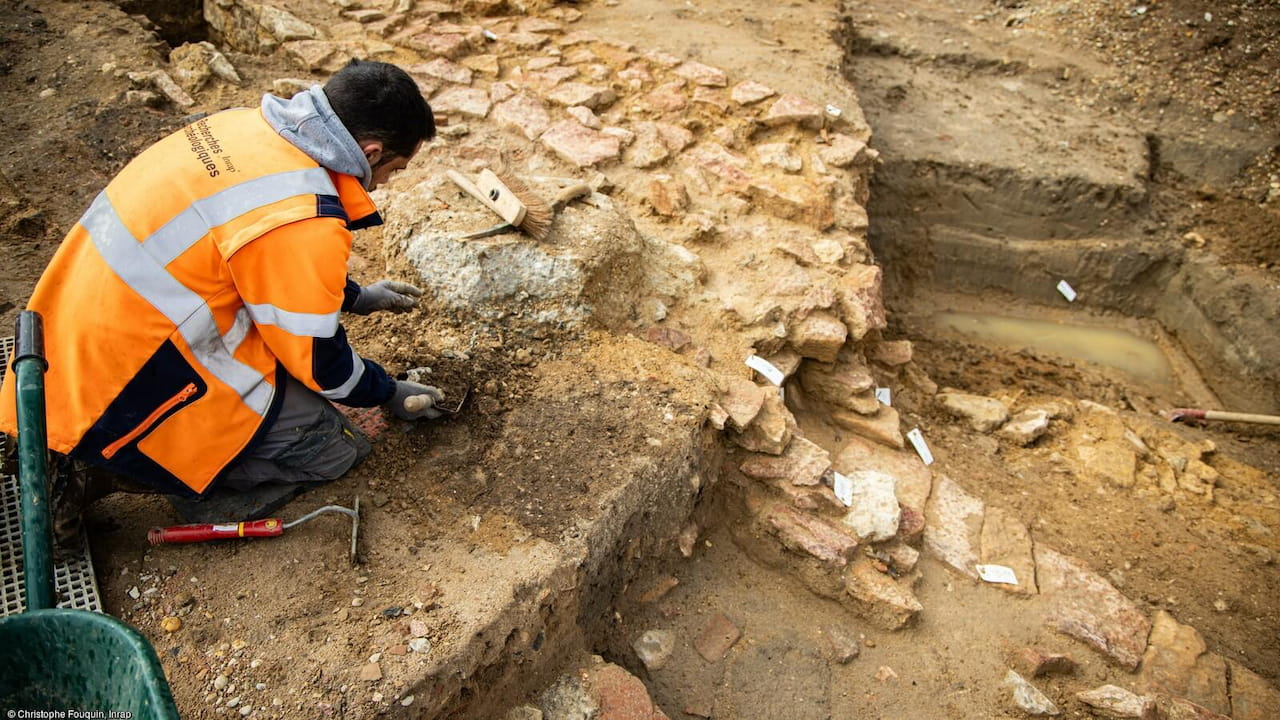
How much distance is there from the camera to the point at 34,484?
157cm

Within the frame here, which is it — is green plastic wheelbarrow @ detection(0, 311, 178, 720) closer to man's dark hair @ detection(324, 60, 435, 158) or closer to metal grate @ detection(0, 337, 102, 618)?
metal grate @ detection(0, 337, 102, 618)

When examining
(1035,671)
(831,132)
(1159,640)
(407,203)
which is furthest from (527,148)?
(1159,640)

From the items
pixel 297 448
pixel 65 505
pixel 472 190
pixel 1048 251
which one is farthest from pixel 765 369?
pixel 1048 251

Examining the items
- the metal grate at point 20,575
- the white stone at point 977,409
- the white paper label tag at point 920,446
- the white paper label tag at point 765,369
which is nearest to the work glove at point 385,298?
the metal grate at point 20,575

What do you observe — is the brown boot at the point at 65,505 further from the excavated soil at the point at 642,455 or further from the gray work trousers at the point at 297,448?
the gray work trousers at the point at 297,448

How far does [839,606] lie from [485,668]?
142cm

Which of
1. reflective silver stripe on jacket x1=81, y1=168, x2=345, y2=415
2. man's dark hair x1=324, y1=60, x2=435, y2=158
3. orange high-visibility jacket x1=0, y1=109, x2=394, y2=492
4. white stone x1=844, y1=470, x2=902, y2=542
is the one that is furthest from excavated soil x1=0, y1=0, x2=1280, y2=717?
man's dark hair x1=324, y1=60, x2=435, y2=158

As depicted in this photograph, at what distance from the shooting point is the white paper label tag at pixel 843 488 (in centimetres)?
295

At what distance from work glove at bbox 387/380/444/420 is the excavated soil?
97mm

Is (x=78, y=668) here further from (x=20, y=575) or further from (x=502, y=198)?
(x=502, y=198)

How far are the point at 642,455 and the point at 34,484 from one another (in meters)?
1.58

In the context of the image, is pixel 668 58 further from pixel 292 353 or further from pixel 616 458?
pixel 292 353

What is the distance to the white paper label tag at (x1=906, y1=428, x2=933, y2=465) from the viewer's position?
11.7 ft

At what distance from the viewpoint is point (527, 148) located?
13.0 feet
